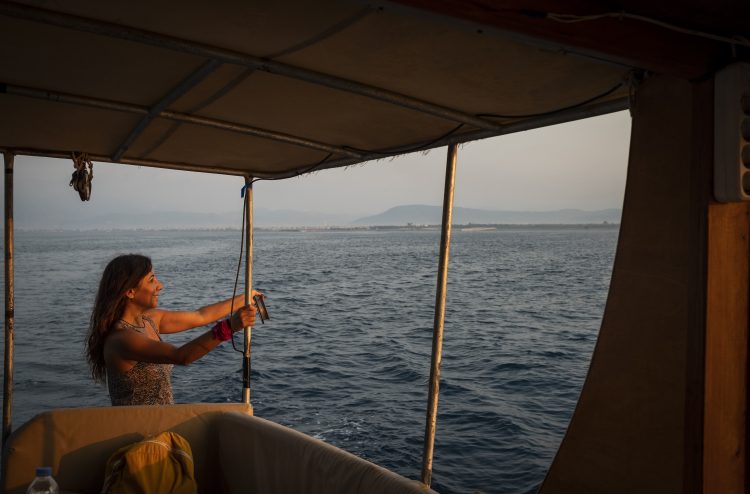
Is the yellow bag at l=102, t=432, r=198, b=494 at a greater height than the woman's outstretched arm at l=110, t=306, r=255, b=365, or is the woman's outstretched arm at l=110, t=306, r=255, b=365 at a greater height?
the woman's outstretched arm at l=110, t=306, r=255, b=365

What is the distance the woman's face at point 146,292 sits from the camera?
2951 mm

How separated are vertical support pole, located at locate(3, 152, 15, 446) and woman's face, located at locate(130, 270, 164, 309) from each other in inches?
32.3

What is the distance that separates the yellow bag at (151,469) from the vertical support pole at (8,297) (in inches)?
39.3

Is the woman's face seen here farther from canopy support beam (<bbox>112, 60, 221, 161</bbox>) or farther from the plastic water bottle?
the plastic water bottle

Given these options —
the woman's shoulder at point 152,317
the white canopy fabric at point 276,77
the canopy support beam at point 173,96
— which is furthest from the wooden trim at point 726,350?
the woman's shoulder at point 152,317

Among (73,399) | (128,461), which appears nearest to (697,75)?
(128,461)

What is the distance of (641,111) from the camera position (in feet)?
6.20

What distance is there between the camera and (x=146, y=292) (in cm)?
297

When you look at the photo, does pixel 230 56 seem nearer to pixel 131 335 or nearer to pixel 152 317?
pixel 131 335

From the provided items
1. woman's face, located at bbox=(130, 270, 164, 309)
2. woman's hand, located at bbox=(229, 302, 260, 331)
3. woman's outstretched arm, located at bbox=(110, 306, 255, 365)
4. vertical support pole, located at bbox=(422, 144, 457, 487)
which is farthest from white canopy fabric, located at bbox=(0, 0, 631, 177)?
woman's outstretched arm, located at bbox=(110, 306, 255, 365)

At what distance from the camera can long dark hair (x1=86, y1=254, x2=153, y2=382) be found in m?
2.90

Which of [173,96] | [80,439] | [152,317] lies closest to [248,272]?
[152,317]

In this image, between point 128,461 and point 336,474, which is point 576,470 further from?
point 128,461

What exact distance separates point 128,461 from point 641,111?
84.5 inches
